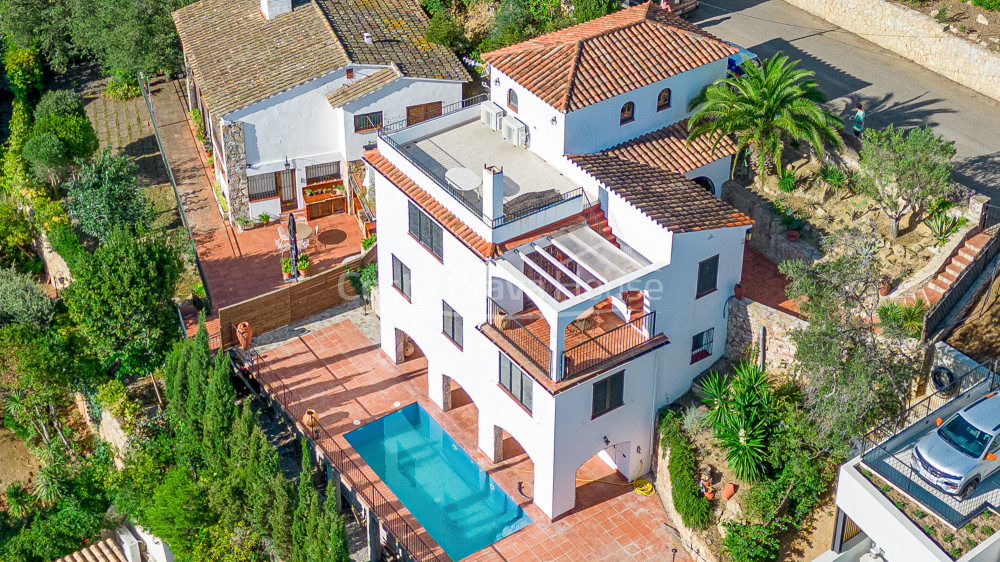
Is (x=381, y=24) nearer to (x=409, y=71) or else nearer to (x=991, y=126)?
(x=409, y=71)

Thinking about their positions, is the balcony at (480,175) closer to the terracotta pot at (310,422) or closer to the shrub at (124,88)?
the terracotta pot at (310,422)

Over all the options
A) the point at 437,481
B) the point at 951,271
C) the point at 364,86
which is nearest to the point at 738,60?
the point at 951,271

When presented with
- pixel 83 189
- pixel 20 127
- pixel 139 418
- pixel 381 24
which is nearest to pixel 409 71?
pixel 381 24

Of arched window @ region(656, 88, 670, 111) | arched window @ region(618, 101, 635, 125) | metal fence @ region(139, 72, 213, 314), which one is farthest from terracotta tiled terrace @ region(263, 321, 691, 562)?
arched window @ region(656, 88, 670, 111)

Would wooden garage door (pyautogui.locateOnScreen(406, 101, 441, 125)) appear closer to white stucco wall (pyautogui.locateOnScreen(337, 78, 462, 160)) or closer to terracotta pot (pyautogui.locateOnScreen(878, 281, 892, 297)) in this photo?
white stucco wall (pyautogui.locateOnScreen(337, 78, 462, 160))

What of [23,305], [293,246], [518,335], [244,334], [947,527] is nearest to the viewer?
[947,527]

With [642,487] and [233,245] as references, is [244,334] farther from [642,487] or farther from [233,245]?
[642,487]
